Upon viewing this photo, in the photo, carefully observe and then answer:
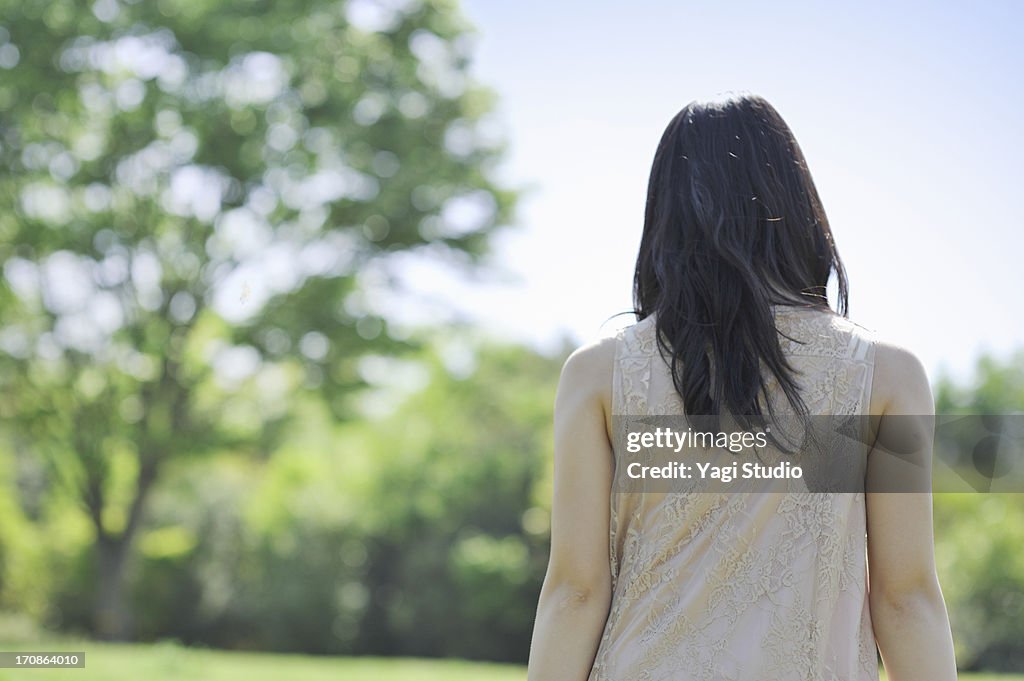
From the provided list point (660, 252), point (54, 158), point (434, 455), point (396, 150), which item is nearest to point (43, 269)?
point (54, 158)

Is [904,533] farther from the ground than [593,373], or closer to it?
closer to it

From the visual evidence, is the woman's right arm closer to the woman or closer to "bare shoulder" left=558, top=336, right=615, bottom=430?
the woman

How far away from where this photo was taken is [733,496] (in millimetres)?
1416

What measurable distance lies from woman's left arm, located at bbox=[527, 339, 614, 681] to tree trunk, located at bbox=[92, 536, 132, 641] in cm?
1382

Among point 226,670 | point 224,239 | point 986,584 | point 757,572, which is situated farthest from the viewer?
point 224,239

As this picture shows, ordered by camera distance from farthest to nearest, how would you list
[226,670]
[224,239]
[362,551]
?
[362,551]
[224,239]
[226,670]

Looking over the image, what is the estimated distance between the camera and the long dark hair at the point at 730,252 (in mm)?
1417

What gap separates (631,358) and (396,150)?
12145 millimetres

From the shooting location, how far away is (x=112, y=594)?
1373cm

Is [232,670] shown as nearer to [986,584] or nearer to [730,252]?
[730,252]

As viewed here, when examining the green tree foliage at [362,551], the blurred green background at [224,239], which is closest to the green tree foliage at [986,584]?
the blurred green background at [224,239]

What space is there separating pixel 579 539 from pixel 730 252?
0.50 meters

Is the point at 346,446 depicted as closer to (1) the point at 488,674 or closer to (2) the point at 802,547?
(1) the point at 488,674

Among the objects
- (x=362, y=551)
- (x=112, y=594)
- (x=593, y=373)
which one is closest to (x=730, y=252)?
(x=593, y=373)
